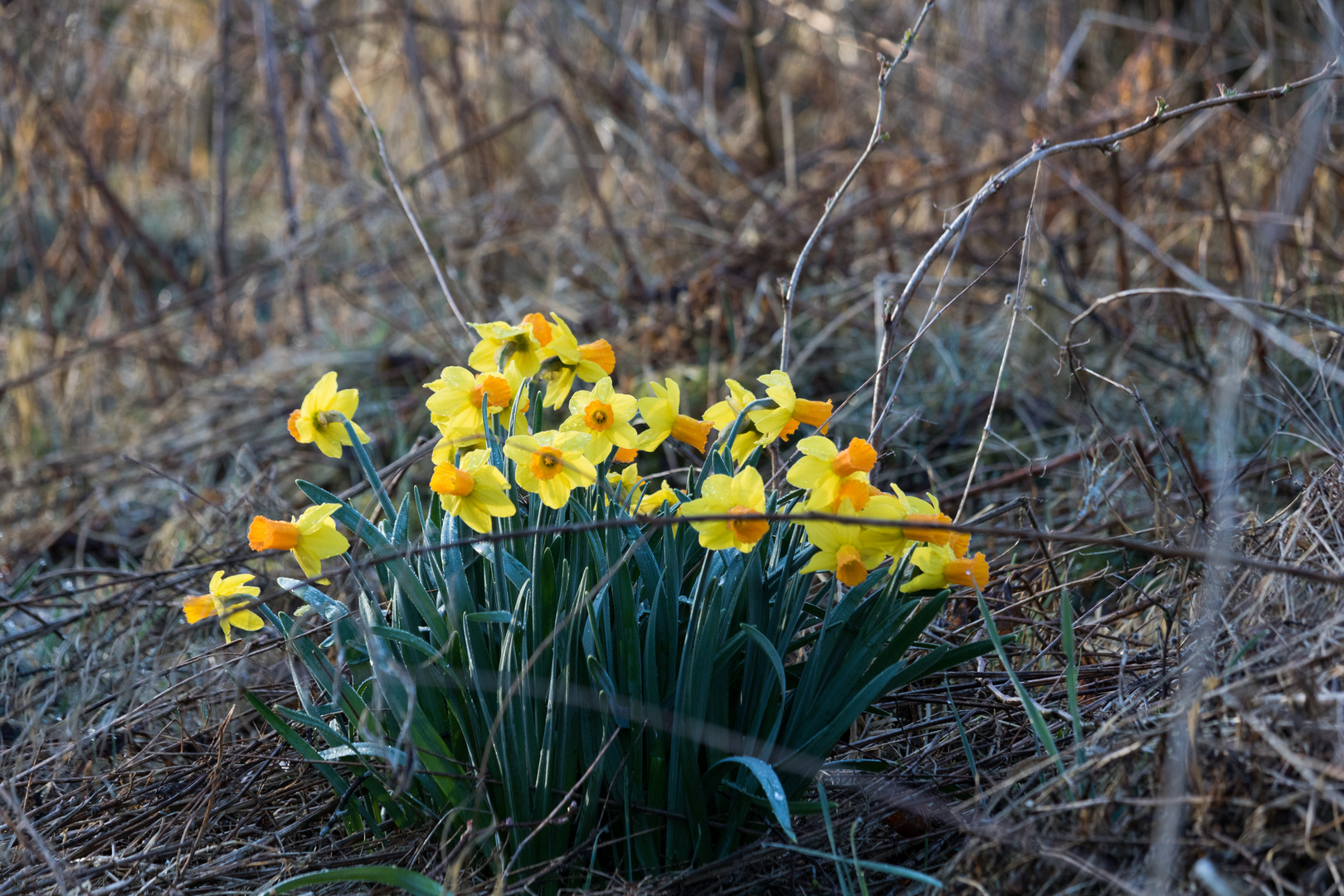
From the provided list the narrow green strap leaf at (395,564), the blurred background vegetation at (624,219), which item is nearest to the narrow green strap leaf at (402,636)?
the narrow green strap leaf at (395,564)

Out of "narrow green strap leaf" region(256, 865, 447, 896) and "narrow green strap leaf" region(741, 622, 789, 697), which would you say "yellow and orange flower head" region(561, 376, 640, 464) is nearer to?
"narrow green strap leaf" region(741, 622, 789, 697)

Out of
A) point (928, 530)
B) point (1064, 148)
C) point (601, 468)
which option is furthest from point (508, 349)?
point (1064, 148)

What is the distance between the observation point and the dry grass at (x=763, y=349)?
117 cm

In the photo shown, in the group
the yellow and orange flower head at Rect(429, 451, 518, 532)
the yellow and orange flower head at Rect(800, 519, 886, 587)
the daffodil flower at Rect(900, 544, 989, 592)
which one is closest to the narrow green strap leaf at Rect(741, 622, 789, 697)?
the yellow and orange flower head at Rect(800, 519, 886, 587)

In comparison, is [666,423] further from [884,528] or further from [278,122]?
[278,122]

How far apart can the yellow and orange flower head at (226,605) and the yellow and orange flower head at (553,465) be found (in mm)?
345

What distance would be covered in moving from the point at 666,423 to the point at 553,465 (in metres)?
0.19

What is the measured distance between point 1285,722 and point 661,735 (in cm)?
62

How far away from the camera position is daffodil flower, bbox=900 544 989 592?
1.16m

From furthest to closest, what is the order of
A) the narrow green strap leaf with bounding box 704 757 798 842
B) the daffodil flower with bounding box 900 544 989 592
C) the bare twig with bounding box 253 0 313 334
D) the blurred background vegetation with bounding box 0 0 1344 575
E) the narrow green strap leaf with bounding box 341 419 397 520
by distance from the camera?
the bare twig with bounding box 253 0 313 334 → the blurred background vegetation with bounding box 0 0 1344 575 → the narrow green strap leaf with bounding box 341 419 397 520 → the daffodil flower with bounding box 900 544 989 592 → the narrow green strap leaf with bounding box 704 757 798 842

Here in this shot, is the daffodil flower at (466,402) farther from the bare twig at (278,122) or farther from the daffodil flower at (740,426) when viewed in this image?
the bare twig at (278,122)

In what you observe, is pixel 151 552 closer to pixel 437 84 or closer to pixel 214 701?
pixel 214 701

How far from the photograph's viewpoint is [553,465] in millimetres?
1136

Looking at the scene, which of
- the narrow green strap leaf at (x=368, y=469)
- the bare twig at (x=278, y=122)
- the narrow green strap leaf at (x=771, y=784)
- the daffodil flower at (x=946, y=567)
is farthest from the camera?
the bare twig at (x=278, y=122)
